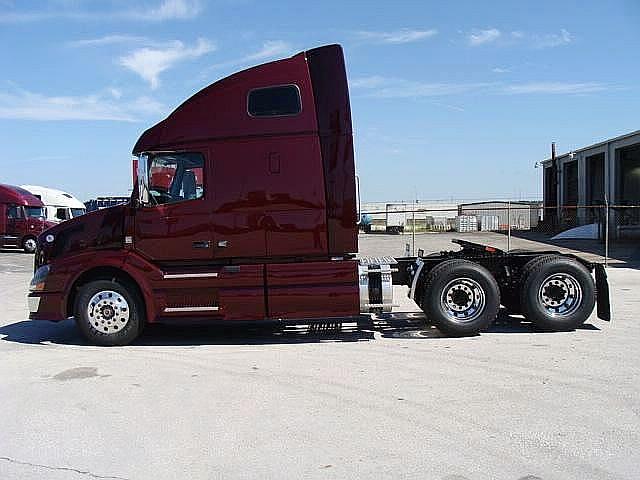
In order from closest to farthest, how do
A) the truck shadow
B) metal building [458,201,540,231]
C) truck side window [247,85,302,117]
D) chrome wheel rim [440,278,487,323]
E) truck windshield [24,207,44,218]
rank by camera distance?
1. truck side window [247,85,302,117]
2. chrome wheel rim [440,278,487,323]
3. the truck shadow
4. truck windshield [24,207,44,218]
5. metal building [458,201,540,231]

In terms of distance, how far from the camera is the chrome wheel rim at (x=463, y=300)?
9539 mm

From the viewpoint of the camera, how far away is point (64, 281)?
9.32 meters

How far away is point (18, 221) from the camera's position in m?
31.4

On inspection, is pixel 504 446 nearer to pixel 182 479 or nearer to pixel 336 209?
pixel 182 479

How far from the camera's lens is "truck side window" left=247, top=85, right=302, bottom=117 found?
29.8 feet

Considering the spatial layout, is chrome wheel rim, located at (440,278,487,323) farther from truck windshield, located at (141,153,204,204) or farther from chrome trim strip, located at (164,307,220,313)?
truck windshield, located at (141,153,204,204)

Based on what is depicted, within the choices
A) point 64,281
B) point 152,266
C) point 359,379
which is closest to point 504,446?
point 359,379

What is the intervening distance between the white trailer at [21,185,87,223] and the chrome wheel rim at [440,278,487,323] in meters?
26.6

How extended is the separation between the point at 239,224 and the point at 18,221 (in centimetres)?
2570

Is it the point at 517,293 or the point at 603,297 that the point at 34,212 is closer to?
the point at 517,293

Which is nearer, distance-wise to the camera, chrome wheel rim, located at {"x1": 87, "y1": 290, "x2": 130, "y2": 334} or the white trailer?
chrome wheel rim, located at {"x1": 87, "y1": 290, "x2": 130, "y2": 334}

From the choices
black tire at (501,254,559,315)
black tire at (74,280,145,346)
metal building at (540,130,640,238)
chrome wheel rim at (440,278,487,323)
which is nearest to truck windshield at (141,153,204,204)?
black tire at (74,280,145,346)

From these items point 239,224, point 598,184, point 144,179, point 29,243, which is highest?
point 598,184

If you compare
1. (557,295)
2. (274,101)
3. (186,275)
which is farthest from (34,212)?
(557,295)
